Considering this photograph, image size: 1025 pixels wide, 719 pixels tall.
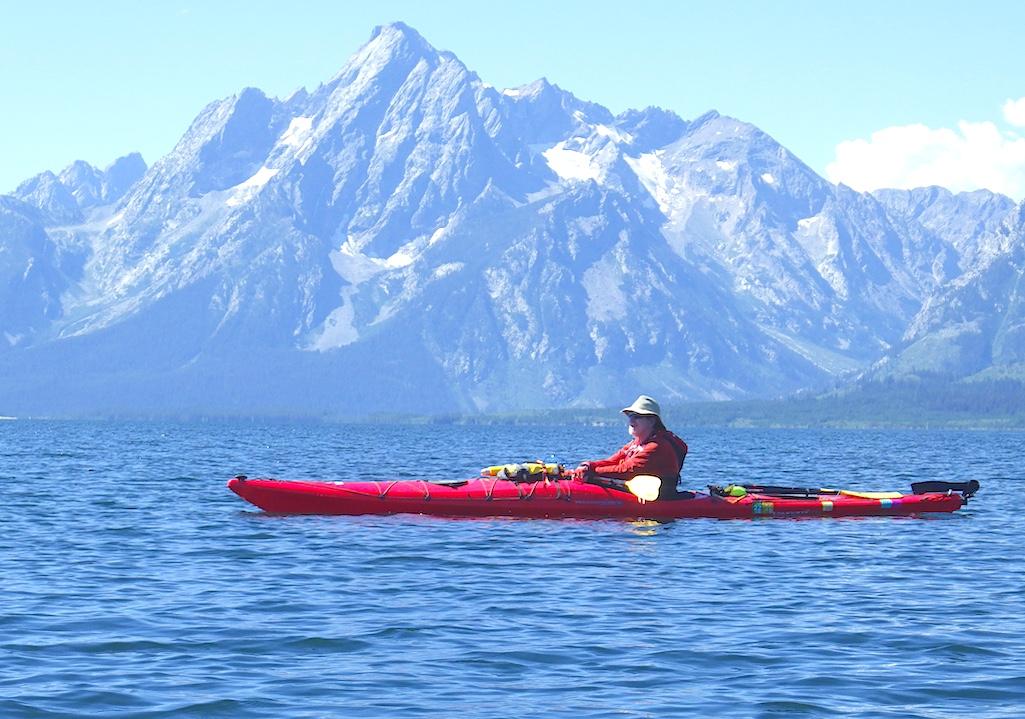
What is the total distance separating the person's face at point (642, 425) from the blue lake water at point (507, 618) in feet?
8.52

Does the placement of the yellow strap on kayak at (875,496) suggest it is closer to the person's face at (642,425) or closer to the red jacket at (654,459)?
the red jacket at (654,459)

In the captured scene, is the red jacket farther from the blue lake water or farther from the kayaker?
the blue lake water

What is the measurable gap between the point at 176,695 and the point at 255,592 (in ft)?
29.2

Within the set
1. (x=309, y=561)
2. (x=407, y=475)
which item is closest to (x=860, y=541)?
(x=309, y=561)

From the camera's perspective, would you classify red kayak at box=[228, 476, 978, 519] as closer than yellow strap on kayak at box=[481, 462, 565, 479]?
Yes

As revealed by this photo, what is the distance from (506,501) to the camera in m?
43.1

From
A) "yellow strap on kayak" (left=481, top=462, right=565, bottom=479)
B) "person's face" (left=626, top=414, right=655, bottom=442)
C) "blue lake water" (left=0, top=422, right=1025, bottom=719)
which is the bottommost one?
"blue lake water" (left=0, top=422, right=1025, bottom=719)

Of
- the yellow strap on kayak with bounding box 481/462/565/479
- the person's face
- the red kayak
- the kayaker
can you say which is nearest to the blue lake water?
the red kayak

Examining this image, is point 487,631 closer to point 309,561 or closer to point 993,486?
point 309,561

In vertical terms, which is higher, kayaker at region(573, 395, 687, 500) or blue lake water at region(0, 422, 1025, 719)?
kayaker at region(573, 395, 687, 500)

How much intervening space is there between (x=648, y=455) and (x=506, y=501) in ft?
14.6

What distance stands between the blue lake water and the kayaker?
1.53 meters

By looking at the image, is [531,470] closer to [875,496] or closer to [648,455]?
[648,455]

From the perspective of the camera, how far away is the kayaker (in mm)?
41031
